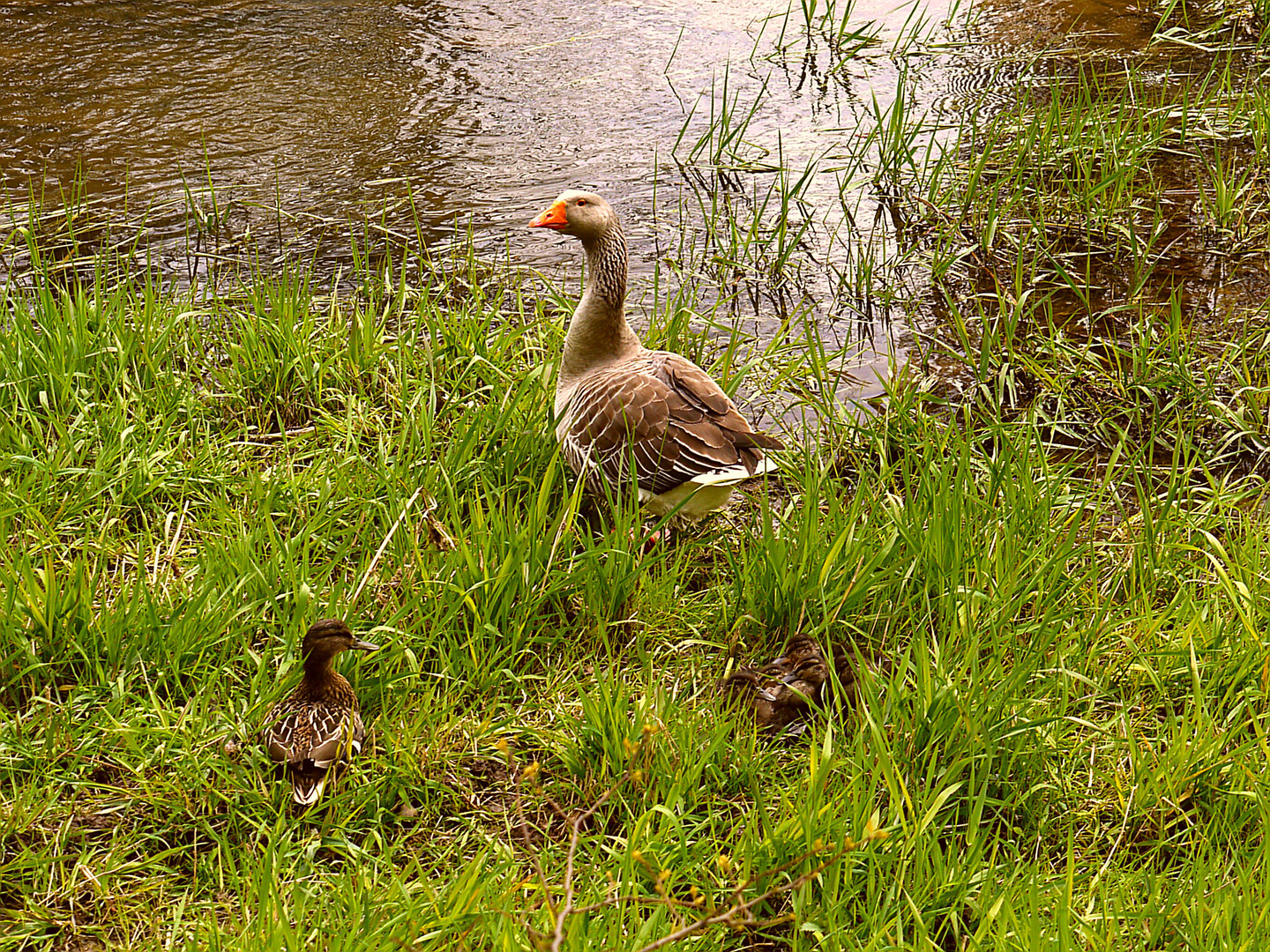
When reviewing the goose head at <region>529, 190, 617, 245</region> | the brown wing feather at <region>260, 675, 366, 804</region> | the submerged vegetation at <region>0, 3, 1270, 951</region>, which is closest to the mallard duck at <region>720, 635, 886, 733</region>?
the submerged vegetation at <region>0, 3, 1270, 951</region>

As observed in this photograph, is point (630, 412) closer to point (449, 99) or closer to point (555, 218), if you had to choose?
point (555, 218)

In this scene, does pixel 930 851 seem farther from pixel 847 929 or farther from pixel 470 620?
pixel 470 620

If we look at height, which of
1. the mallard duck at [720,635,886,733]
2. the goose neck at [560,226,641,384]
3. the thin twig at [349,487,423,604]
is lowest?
the mallard duck at [720,635,886,733]

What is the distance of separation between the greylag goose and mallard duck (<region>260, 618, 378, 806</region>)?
3.84 feet

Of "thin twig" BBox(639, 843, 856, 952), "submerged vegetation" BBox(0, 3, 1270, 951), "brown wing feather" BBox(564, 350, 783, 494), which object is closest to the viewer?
"thin twig" BBox(639, 843, 856, 952)

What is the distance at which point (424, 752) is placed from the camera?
3.13m

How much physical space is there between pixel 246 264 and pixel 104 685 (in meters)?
3.17

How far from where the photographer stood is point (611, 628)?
144 inches

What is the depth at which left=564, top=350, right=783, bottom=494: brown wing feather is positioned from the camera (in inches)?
151

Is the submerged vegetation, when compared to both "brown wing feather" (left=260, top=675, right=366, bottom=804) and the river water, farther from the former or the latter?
the river water

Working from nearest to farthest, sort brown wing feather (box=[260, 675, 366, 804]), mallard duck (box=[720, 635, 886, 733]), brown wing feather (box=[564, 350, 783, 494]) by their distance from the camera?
1. brown wing feather (box=[260, 675, 366, 804])
2. mallard duck (box=[720, 635, 886, 733])
3. brown wing feather (box=[564, 350, 783, 494])

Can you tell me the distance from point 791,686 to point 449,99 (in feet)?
18.6

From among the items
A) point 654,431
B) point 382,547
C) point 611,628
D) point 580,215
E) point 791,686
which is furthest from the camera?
point 580,215

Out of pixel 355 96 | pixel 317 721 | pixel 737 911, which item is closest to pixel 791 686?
pixel 737 911
